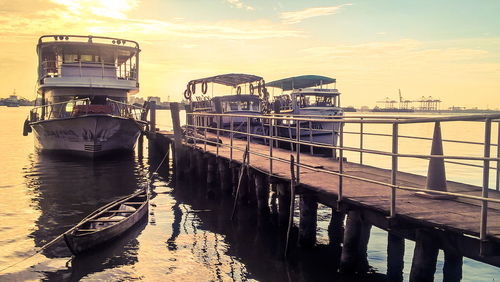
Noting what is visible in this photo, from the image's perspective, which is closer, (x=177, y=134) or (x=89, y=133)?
(x=177, y=134)

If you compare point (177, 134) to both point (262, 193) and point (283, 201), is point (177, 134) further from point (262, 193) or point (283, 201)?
point (283, 201)

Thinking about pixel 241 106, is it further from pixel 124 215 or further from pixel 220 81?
pixel 124 215

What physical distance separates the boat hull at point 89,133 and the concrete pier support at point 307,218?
16920 mm

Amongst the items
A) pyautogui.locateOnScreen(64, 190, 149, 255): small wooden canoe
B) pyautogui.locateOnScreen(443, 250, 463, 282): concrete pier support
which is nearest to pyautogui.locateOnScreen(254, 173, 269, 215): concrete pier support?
pyautogui.locateOnScreen(64, 190, 149, 255): small wooden canoe

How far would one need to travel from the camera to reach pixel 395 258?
865 centimetres

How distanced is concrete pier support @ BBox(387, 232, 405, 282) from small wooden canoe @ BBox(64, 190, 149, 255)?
6573 mm

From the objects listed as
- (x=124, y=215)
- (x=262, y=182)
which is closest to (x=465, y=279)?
(x=262, y=182)

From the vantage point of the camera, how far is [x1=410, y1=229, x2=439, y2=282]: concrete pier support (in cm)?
627

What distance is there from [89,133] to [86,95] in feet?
13.1

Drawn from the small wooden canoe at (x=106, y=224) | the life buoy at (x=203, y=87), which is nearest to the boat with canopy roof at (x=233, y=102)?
the life buoy at (x=203, y=87)

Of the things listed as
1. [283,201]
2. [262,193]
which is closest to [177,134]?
[262,193]

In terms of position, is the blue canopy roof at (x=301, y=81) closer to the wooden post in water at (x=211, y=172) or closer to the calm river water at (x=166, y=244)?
the calm river water at (x=166, y=244)

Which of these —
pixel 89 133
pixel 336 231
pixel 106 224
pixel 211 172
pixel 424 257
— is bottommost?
pixel 336 231

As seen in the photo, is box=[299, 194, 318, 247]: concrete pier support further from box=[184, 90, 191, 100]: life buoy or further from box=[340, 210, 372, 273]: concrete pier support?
box=[184, 90, 191, 100]: life buoy
